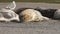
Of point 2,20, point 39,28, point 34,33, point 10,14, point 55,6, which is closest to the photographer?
point 34,33

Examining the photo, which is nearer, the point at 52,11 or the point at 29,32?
the point at 29,32

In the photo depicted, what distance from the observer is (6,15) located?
4.74 ft

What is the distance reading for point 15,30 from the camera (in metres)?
1.08

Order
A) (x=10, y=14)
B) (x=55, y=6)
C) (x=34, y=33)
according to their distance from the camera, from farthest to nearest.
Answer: (x=55, y=6) < (x=10, y=14) < (x=34, y=33)

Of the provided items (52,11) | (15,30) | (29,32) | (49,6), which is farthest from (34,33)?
(49,6)

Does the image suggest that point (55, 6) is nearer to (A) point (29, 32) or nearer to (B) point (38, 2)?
(B) point (38, 2)

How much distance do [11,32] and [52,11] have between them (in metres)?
0.83

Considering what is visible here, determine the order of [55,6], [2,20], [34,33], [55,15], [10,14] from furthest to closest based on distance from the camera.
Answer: [55,6], [55,15], [10,14], [2,20], [34,33]

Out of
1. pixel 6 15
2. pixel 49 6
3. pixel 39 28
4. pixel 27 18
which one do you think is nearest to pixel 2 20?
pixel 6 15

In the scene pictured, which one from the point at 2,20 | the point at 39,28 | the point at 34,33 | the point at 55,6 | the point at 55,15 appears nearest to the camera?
the point at 34,33

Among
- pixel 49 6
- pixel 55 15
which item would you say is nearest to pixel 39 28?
pixel 55 15

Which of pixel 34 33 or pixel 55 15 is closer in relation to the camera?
pixel 34 33

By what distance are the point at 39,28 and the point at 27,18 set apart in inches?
12.8

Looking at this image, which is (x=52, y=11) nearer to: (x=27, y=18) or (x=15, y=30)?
(x=27, y=18)
